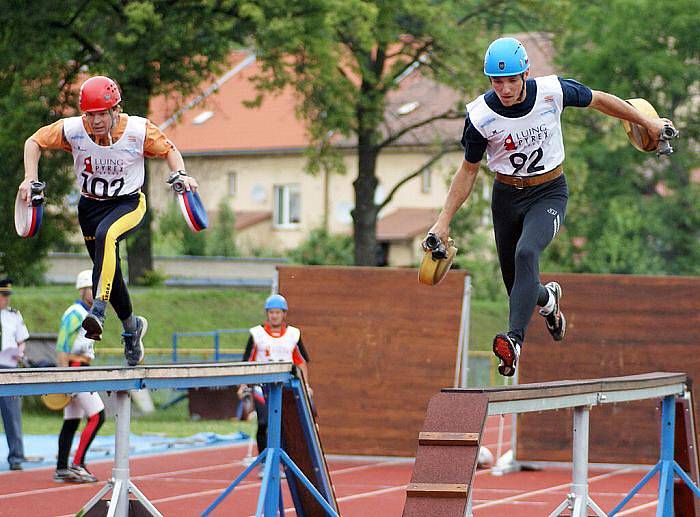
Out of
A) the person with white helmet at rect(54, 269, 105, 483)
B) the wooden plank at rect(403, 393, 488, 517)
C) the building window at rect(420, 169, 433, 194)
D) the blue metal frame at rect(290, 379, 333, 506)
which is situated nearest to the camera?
the wooden plank at rect(403, 393, 488, 517)

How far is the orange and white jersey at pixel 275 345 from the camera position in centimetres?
1279

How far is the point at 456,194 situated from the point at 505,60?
1.09m

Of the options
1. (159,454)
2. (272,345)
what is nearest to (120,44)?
(159,454)

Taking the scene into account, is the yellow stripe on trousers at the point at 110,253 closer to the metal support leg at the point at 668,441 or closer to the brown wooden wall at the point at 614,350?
the metal support leg at the point at 668,441

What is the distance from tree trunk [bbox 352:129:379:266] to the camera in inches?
1361

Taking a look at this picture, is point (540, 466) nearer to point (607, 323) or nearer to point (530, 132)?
point (607, 323)

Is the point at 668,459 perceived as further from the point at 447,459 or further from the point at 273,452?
the point at 447,459

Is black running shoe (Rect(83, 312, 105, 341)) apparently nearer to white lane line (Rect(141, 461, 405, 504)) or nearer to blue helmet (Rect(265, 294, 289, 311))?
blue helmet (Rect(265, 294, 289, 311))

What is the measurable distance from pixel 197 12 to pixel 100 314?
17860 millimetres

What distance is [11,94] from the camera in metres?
23.0

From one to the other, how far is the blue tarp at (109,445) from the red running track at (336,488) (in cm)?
39

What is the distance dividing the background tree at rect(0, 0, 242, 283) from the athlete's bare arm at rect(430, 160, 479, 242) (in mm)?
16248

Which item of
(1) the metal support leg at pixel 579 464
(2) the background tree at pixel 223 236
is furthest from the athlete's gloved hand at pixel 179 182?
(2) the background tree at pixel 223 236

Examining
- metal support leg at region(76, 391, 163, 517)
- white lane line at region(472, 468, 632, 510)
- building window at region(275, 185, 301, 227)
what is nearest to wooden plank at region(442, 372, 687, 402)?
metal support leg at region(76, 391, 163, 517)
